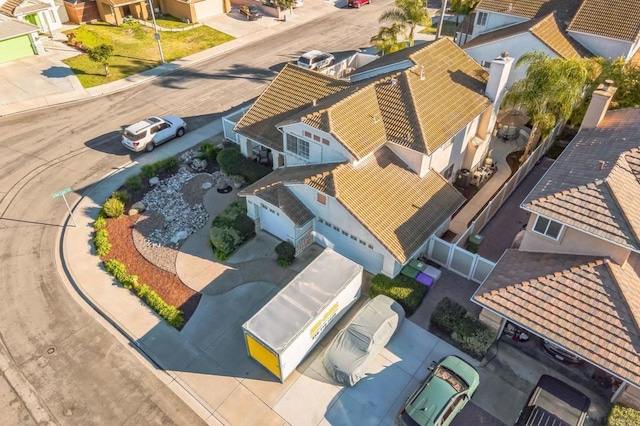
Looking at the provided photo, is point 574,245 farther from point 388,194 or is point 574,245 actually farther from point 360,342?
point 360,342

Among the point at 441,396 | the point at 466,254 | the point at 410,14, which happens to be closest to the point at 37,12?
the point at 410,14

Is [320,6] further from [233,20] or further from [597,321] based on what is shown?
[597,321]

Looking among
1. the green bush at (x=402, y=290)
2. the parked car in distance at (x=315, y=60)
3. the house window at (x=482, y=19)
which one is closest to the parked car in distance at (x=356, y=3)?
the parked car in distance at (x=315, y=60)

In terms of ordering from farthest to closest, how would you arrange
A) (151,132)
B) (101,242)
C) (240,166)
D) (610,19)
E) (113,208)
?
(610,19), (151,132), (240,166), (113,208), (101,242)

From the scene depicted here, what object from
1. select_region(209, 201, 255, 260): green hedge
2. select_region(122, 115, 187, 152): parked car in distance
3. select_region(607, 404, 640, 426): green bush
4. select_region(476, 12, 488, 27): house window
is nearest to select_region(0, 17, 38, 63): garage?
select_region(122, 115, 187, 152): parked car in distance

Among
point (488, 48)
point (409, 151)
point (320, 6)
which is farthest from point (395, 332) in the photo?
point (320, 6)

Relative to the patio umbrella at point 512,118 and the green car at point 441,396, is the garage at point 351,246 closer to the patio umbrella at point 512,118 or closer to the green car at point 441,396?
the green car at point 441,396
